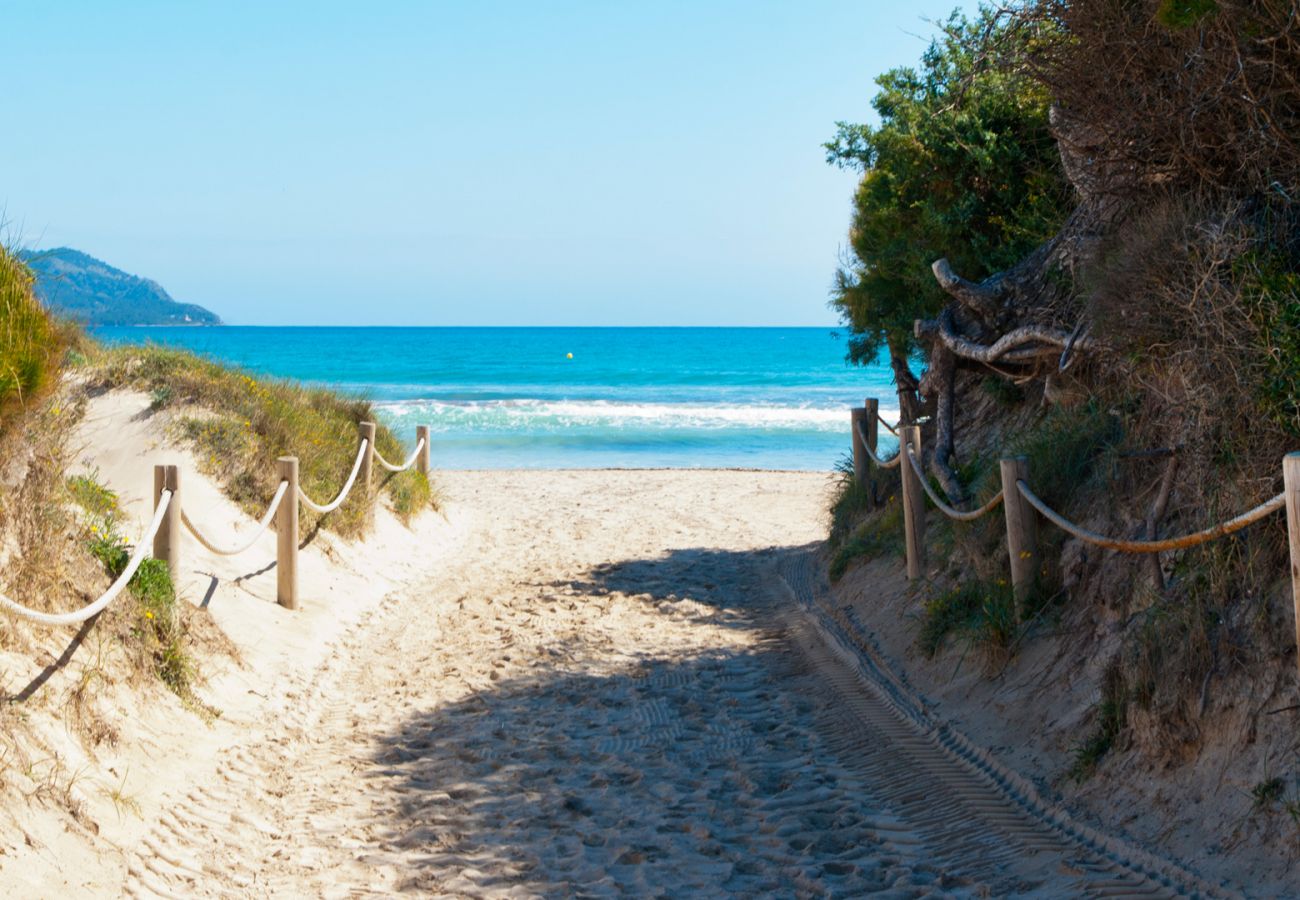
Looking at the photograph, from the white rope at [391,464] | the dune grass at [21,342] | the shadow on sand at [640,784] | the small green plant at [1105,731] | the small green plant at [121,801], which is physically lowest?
the shadow on sand at [640,784]

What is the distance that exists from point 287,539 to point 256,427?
2841 millimetres

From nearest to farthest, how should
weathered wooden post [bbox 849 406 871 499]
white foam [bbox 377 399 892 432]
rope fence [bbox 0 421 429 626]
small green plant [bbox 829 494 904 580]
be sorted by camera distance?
rope fence [bbox 0 421 429 626] < small green plant [bbox 829 494 904 580] < weathered wooden post [bbox 849 406 871 499] < white foam [bbox 377 399 892 432]

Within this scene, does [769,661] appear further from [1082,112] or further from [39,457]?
[39,457]

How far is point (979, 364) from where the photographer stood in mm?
9352

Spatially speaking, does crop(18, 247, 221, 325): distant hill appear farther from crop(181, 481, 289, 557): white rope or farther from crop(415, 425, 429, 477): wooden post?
crop(181, 481, 289, 557): white rope

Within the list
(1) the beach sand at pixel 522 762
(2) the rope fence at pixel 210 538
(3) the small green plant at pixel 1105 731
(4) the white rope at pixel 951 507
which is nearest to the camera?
(1) the beach sand at pixel 522 762

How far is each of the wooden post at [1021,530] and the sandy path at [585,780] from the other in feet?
3.81

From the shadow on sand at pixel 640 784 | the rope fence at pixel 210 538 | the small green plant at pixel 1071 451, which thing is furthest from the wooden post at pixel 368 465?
the small green plant at pixel 1071 451

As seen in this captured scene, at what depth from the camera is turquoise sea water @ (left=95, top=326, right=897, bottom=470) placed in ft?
93.1

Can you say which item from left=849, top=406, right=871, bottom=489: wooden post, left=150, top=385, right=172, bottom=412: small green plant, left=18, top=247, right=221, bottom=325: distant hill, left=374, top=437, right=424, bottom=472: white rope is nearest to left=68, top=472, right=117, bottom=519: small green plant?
left=150, top=385, right=172, bottom=412: small green plant

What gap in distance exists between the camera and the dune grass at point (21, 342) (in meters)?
5.30

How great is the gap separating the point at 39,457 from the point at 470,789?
2.92 m

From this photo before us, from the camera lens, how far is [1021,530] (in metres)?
Result: 6.41

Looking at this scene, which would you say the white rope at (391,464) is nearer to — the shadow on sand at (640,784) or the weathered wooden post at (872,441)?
the shadow on sand at (640,784)
